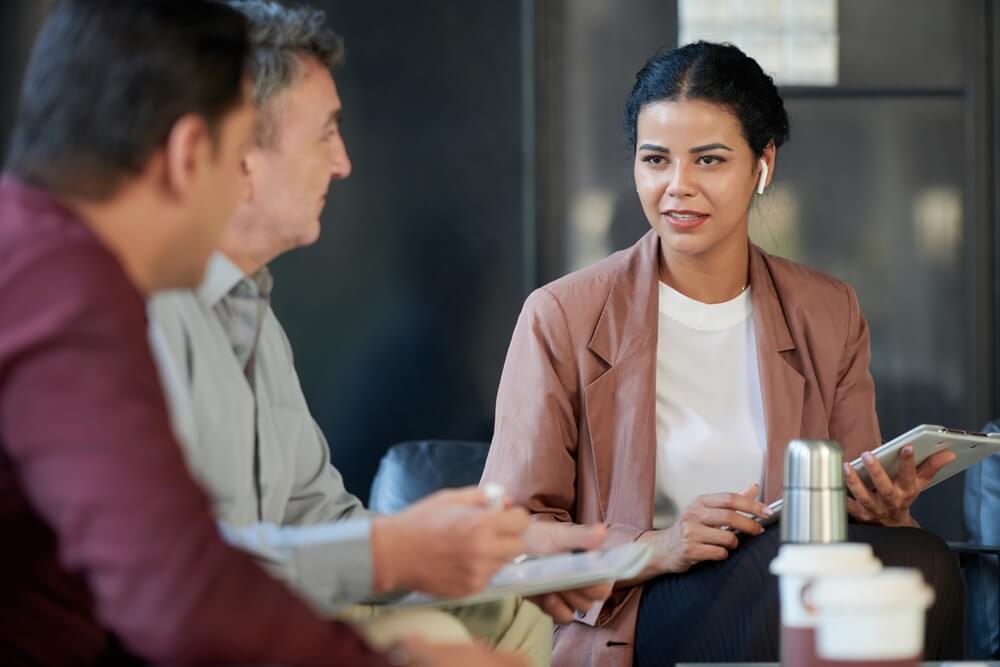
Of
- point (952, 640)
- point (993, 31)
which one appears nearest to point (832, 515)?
point (952, 640)

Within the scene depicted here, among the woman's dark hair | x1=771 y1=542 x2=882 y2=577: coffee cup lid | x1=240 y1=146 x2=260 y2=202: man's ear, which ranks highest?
the woman's dark hair

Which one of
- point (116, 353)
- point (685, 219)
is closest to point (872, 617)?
point (116, 353)

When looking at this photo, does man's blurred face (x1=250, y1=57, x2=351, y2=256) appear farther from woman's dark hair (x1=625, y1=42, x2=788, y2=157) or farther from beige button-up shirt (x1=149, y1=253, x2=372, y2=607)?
woman's dark hair (x1=625, y1=42, x2=788, y2=157)

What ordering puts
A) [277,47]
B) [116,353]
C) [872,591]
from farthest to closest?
[277,47] → [872,591] → [116,353]

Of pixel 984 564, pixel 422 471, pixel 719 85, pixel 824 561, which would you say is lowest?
pixel 984 564

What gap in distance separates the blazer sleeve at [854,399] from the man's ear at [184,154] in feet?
5.74

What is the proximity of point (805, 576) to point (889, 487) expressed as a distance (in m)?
0.99

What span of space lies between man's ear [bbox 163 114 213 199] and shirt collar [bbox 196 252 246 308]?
0.60 metres

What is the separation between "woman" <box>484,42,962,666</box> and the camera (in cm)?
251

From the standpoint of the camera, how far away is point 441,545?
148cm

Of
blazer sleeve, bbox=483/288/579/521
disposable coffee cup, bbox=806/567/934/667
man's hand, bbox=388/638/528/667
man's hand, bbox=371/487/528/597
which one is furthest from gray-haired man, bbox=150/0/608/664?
blazer sleeve, bbox=483/288/579/521

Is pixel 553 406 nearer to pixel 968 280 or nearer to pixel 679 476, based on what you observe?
pixel 679 476

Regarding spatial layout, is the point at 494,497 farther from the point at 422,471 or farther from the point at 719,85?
the point at 422,471

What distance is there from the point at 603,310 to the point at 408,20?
1.65 m
